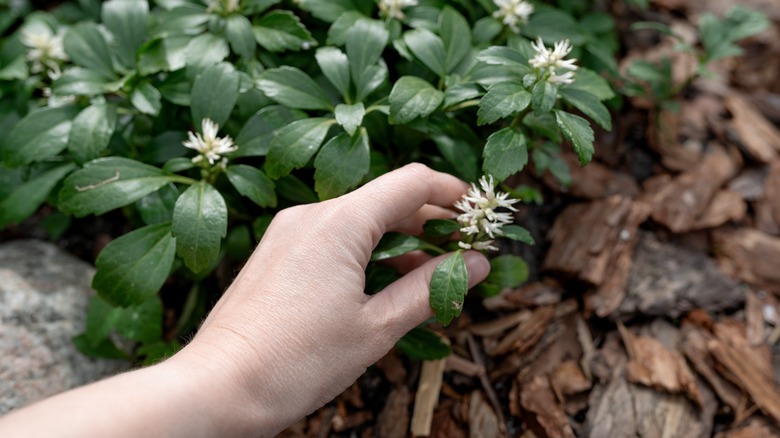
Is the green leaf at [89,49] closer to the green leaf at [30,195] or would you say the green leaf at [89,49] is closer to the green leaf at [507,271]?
the green leaf at [30,195]

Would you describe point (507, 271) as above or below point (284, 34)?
below

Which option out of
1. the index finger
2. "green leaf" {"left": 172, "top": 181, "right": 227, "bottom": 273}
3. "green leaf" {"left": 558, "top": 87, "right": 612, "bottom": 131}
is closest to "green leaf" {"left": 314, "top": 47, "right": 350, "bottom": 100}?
the index finger

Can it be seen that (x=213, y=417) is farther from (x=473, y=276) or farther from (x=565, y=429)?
(x=565, y=429)

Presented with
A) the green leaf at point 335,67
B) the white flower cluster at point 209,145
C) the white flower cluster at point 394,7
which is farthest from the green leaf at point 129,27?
the white flower cluster at point 394,7

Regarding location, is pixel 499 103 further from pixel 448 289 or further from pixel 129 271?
pixel 129 271

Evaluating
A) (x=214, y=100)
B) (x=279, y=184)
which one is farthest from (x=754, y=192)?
(x=214, y=100)

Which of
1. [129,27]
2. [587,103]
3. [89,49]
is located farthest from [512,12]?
[89,49]
